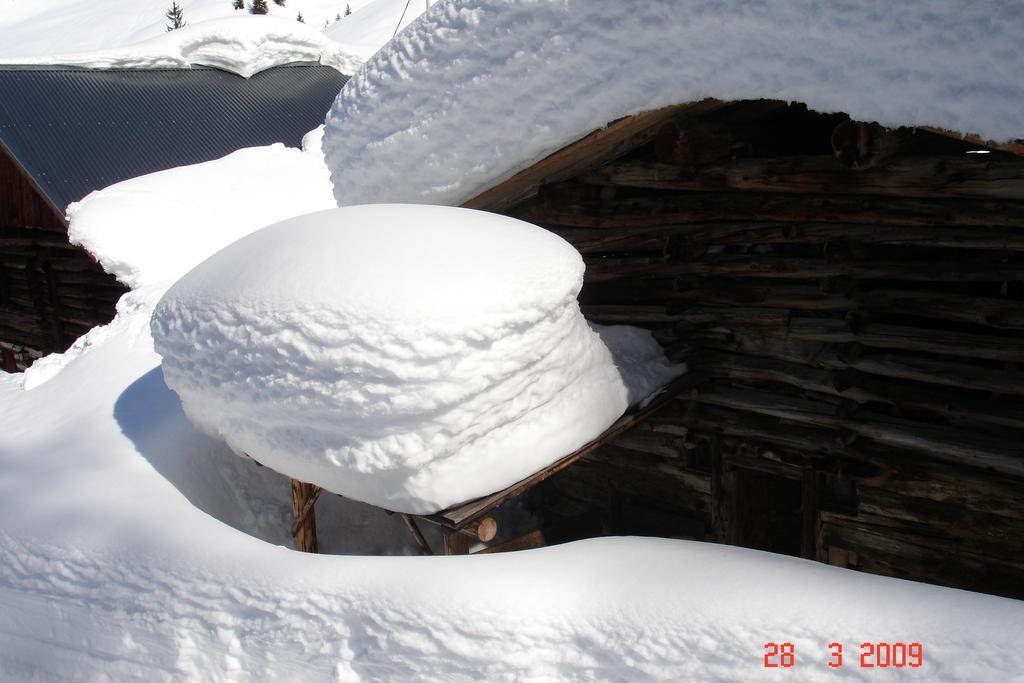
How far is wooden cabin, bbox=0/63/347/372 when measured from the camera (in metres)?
10.5

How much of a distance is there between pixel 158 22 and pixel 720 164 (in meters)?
52.5

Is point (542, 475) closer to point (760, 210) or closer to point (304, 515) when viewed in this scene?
point (304, 515)

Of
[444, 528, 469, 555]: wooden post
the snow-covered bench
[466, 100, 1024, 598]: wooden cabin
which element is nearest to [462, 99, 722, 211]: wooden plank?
[466, 100, 1024, 598]: wooden cabin

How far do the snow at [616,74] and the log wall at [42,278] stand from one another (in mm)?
6471

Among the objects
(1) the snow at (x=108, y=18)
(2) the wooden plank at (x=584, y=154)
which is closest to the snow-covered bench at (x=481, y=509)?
(2) the wooden plank at (x=584, y=154)

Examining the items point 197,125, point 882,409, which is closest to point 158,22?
point 197,125

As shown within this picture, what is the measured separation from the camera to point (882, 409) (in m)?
4.08

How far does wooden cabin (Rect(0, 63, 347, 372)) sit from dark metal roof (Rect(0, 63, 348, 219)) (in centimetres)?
2

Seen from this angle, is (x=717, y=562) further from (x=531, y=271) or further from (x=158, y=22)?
(x=158, y=22)

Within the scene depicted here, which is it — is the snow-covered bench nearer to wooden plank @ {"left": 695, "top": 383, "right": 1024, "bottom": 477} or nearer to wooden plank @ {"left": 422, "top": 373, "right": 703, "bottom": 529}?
wooden plank @ {"left": 422, "top": 373, "right": 703, "bottom": 529}

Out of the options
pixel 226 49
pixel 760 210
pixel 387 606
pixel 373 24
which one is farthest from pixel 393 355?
pixel 373 24

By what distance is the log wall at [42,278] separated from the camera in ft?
33.9
